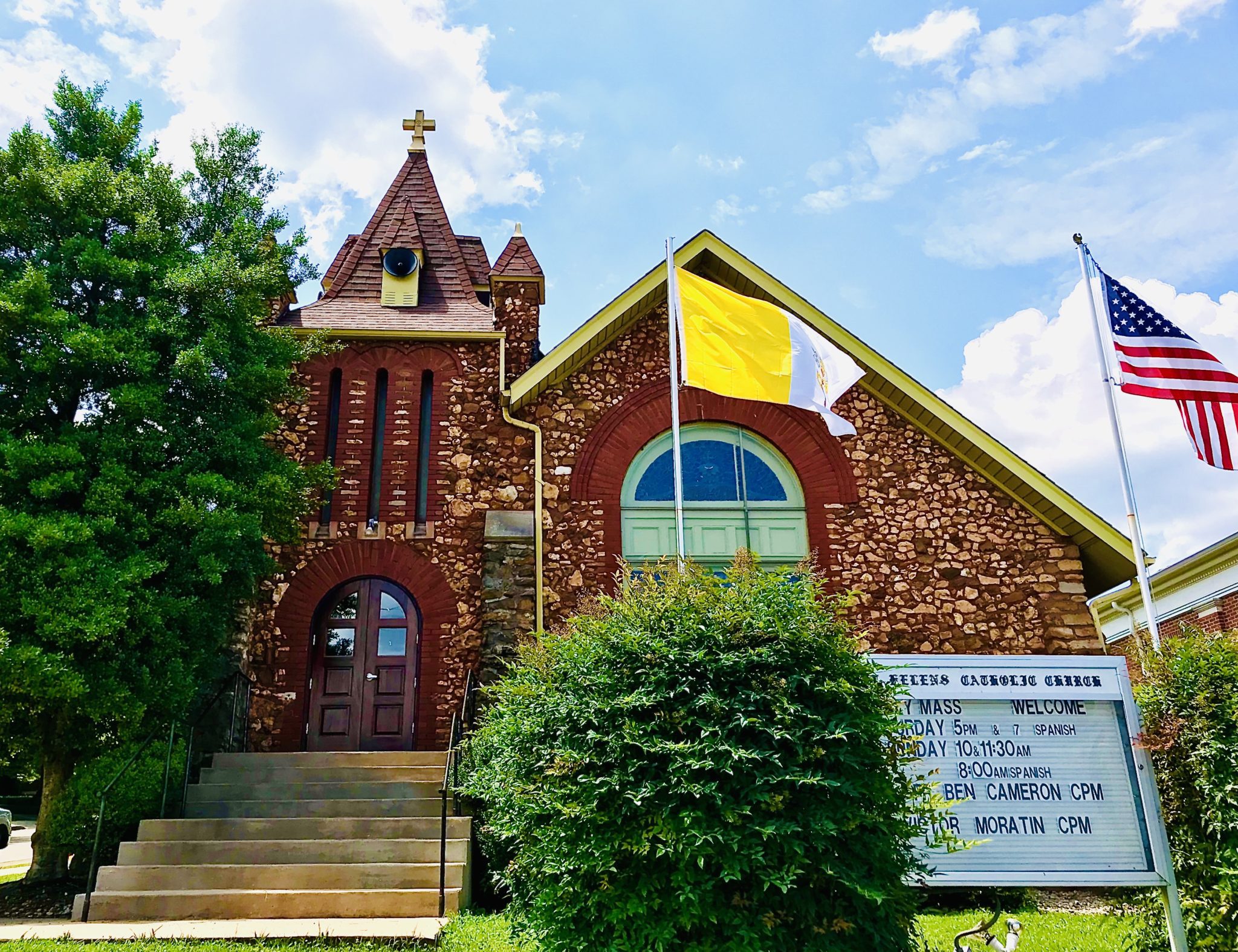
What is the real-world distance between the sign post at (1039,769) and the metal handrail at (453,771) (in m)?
4.43

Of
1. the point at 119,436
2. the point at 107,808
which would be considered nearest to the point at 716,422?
the point at 119,436

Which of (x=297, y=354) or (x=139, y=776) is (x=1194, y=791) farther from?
(x=297, y=354)

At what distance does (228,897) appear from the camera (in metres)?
8.23

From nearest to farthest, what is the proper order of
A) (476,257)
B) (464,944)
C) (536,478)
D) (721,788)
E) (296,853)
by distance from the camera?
(721,788), (464,944), (296,853), (536,478), (476,257)

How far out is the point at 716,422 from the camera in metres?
13.9

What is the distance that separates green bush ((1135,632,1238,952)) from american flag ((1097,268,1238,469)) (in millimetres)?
4943

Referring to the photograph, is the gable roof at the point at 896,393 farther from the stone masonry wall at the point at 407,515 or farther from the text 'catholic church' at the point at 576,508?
the stone masonry wall at the point at 407,515

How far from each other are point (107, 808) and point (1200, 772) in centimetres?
1000

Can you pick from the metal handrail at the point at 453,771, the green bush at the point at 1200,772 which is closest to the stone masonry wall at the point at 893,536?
the metal handrail at the point at 453,771

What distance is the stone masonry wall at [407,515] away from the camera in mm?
12734

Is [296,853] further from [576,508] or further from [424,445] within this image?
[424,445]

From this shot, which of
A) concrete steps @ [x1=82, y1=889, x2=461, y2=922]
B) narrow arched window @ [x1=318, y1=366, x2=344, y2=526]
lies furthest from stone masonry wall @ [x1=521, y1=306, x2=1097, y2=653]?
concrete steps @ [x1=82, y1=889, x2=461, y2=922]

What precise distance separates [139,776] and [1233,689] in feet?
33.5

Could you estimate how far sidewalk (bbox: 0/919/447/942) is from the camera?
7246mm
